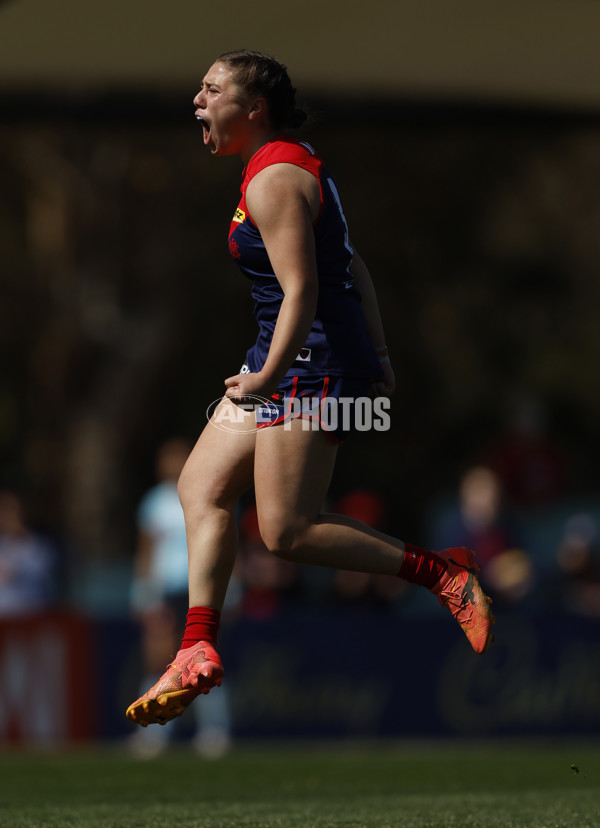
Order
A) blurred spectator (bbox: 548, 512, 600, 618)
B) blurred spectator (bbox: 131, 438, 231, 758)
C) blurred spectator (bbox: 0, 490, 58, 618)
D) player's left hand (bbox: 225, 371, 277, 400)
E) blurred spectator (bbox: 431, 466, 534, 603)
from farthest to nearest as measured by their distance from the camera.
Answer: blurred spectator (bbox: 548, 512, 600, 618)
blurred spectator (bbox: 0, 490, 58, 618)
blurred spectator (bbox: 431, 466, 534, 603)
blurred spectator (bbox: 131, 438, 231, 758)
player's left hand (bbox: 225, 371, 277, 400)

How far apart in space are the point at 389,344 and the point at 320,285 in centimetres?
1497

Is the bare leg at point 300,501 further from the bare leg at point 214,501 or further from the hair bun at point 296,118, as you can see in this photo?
the hair bun at point 296,118

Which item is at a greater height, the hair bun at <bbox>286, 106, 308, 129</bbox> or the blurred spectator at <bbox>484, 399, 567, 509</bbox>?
the blurred spectator at <bbox>484, 399, 567, 509</bbox>

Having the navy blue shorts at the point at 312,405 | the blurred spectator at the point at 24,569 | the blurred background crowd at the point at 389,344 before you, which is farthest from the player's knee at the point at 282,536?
the blurred spectator at the point at 24,569

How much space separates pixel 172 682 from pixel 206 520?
531 millimetres

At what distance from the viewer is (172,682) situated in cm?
472

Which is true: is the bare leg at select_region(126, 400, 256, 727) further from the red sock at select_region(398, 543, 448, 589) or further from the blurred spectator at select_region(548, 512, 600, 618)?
the blurred spectator at select_region(548, 512, 600, 618)

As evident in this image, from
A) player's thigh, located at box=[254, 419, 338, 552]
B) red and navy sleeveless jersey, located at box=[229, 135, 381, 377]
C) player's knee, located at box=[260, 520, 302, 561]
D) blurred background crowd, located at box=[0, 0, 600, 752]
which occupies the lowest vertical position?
player's knee, located at box=[260, 520, 302, 561]

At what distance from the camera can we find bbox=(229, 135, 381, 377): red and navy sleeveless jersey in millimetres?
4738

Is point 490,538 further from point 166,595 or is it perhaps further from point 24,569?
point 24,569

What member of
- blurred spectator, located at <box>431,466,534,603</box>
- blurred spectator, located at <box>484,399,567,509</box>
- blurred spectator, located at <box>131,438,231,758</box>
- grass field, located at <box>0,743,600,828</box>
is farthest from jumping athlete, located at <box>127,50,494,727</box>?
blurred spectator, located at <box>484,399,567,509</box>

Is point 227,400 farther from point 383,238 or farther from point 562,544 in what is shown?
point 383,238

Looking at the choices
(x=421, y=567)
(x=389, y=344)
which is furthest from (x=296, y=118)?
(x=389, y=344)

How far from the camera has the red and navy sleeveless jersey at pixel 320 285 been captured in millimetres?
4738
